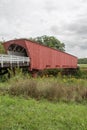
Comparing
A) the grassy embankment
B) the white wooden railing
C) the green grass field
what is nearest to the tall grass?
the grassy embankment

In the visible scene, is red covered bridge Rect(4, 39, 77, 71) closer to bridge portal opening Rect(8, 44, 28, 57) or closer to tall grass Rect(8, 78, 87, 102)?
bridge portal opening Rect(8, 44, 28, 57)

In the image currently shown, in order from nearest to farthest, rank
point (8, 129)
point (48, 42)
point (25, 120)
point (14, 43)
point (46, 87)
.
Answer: point (8, 129), point (25, 120), point (46, 87), point (14, 43), point (48, 42)

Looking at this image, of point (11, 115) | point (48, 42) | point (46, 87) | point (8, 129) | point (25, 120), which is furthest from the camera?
point (48, 42)

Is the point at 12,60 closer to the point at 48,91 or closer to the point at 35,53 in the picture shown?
the point at 35,53

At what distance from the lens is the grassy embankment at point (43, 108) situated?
5.41m

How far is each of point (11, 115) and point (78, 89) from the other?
4.88 metres

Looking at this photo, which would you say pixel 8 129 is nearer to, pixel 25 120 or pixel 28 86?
pixel 25 120

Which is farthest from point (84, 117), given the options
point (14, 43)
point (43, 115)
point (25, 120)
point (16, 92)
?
point (14, 43)

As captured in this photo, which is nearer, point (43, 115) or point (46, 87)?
point (43, 115)

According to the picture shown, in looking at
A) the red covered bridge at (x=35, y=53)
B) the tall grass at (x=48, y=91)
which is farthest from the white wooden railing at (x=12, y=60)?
the tall grass at (x=48, y=91)

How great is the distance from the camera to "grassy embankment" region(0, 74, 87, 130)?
5406mm

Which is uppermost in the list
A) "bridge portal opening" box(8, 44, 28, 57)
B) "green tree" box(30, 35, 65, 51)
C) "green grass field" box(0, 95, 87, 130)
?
"green tree" box(30, 35, 65, 51)

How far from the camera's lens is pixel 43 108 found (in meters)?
7.15

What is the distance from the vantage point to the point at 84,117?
6.21 metres
